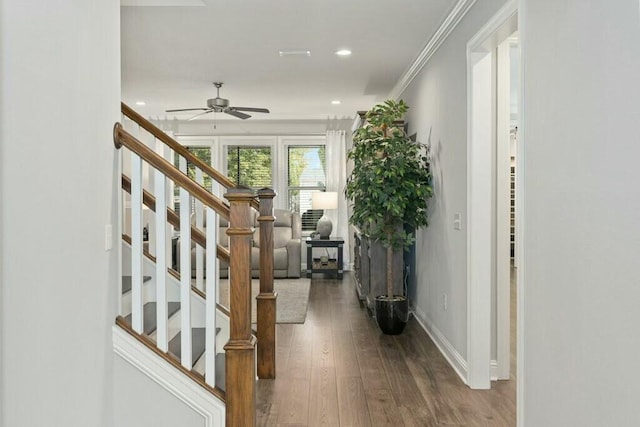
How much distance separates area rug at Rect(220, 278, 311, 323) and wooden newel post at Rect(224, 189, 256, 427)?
7.16 ft

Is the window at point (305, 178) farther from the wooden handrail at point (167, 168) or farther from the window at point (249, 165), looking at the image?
the wooden handrail at point (167, 168)

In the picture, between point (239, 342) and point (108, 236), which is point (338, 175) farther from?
point (108, 236)

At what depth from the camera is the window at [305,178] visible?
350 inches

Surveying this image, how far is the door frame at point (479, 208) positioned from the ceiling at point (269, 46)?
612 mm

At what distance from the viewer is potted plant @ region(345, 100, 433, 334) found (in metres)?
4.45

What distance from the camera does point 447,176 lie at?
161 inches

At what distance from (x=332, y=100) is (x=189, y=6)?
3797 mm

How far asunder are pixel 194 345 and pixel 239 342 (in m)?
0.55

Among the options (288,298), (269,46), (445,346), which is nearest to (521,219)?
(445,346)

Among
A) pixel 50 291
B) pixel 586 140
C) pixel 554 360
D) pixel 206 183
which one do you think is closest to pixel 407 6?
pixel 586 140

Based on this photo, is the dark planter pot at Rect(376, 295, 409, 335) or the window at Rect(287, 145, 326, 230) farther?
the window at Rect(287, 145, 326, 230)

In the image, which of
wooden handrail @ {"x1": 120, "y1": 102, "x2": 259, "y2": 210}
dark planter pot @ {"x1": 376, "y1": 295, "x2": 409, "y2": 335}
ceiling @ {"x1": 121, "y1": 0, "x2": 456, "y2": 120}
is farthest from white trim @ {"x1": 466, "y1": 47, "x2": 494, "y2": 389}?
wooden handrail @ {"x1": 120, "y1": 102, "x2": 259, "y2": 210}

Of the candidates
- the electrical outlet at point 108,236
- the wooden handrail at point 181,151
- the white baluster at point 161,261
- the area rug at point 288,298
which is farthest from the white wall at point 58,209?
the area rug at point 288,298

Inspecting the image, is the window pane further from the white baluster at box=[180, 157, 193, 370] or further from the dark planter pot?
the white baluster at box=[180, 157, 193, 370]
